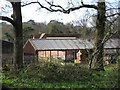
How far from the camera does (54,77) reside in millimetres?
10391

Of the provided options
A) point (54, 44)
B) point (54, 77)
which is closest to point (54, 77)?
point (54, 77)

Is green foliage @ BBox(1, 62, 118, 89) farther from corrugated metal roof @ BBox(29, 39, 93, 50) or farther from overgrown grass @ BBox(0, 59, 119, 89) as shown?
corrugated metal roof @ BBox(29, 39, 93, 50)

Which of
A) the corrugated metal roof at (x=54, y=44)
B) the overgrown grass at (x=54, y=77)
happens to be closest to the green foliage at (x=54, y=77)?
the overgrown grass at (x=54, y=77)

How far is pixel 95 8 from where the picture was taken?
538 inches

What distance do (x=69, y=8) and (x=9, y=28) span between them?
322 cm

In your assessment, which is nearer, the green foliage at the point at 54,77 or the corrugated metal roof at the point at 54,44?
the green foliage at the point at 54,77

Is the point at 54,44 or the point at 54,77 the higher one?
the point at 54,44

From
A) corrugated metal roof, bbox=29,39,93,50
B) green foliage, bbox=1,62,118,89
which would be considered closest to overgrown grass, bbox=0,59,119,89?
green foliage, bbox=1,62,118,89

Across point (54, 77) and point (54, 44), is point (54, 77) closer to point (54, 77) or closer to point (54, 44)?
point (54, 77)

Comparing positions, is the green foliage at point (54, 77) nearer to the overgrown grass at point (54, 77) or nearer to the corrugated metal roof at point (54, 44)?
the overgrown grass at point (54, 77)

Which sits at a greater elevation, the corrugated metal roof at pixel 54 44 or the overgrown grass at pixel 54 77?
the corrugated metal roof at pixel 54 44

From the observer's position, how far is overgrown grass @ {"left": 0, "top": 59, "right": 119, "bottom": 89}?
367 inches

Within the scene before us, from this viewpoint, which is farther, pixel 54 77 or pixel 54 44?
pixel 54 44

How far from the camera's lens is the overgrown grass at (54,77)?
30.6 ft
